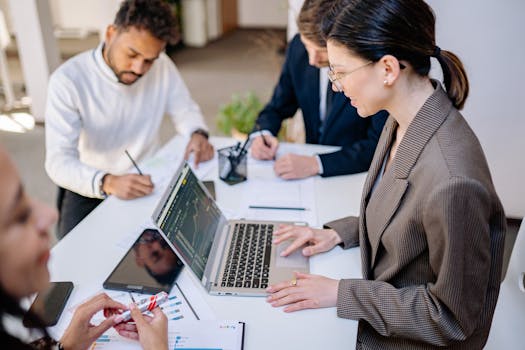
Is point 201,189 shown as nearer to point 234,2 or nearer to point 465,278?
point 465,278

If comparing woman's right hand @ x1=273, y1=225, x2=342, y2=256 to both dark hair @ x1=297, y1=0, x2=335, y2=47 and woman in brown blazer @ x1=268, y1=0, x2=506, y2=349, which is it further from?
dark hair @ x1=297, y1=0, x2=335, y2=47

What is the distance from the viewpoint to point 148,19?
163 centimetres

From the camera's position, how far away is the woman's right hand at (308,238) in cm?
119

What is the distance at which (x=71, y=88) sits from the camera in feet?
5.44

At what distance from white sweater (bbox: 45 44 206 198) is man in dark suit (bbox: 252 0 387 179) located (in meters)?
0.38

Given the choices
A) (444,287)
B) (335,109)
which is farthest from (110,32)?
(444,287)

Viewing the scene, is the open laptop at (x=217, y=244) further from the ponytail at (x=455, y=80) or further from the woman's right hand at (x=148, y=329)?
the ponytail at (x=455, y=80)

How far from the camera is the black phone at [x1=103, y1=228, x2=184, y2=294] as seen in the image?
1.06 metres

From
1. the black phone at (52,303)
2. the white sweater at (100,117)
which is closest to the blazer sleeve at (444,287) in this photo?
the black phone at (52,303)

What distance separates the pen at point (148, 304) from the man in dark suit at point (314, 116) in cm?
71

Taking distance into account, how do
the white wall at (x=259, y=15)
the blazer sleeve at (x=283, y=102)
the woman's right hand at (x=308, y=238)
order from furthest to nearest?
the white wall at (x=259, y=15) < the blazer sleeve at (x=283, y=102) < the woman's right hand at (x=308, y=238)

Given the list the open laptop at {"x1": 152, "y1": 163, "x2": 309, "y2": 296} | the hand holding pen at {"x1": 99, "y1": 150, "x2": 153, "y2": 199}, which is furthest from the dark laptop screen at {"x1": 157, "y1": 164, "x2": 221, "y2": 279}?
the hand holding pen at {"x1": 99, "y1": 150, "x2": 153, "y2": 199}

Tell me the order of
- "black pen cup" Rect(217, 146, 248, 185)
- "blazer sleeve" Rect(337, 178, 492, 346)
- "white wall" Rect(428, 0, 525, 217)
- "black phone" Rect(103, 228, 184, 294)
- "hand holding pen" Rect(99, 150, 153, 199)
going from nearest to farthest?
"blazer sleeve" Rect(337, 178, 492, 346) < "black phone" Rect(103, 228, 184, 294) < "hand holding pen" Rect(99, 150, 153, 199) < "black pen cup" Rect(217, 146, 248, 185) < "white wall" Rect(428, 0, 525, 217)

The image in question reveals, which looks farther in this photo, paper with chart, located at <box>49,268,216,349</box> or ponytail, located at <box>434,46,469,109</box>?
ponytail, located at <box>434,46,469,109</box>
